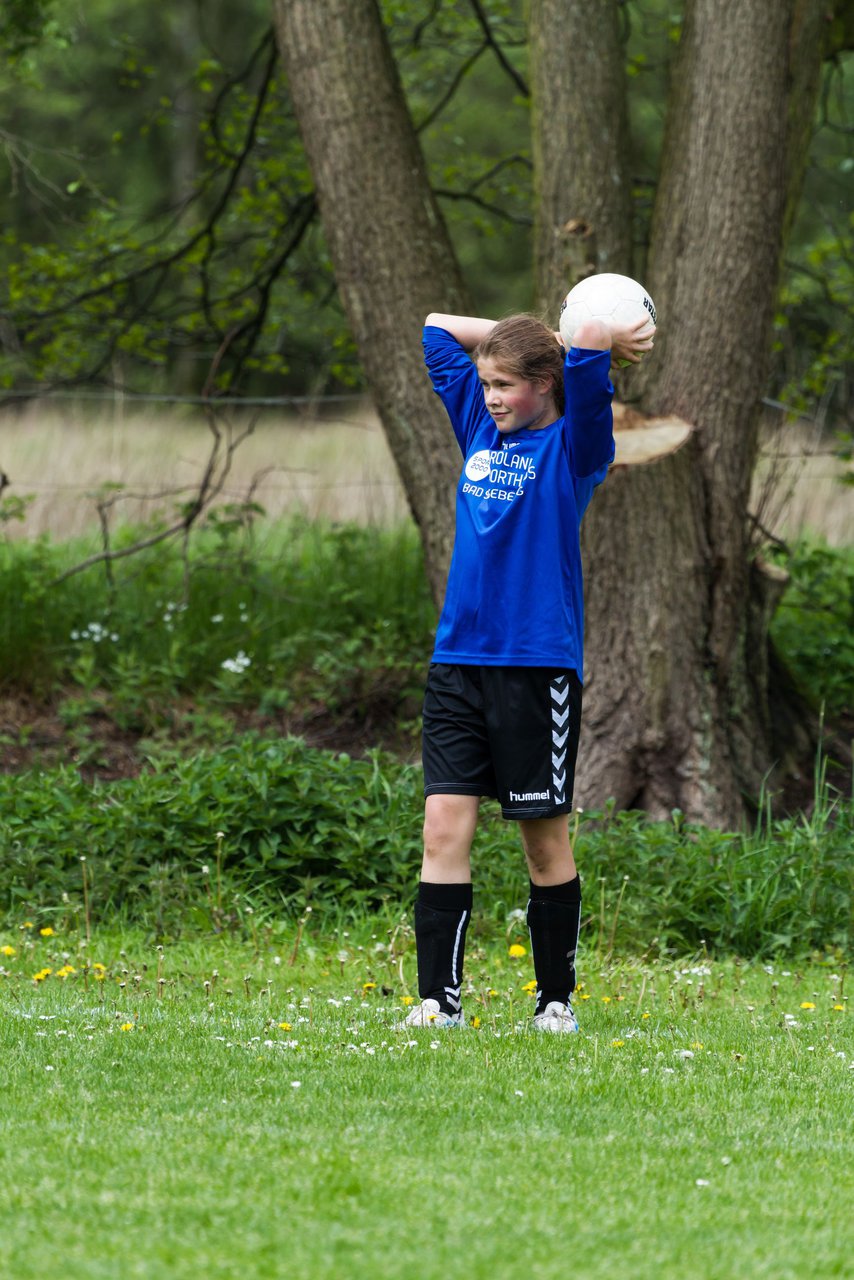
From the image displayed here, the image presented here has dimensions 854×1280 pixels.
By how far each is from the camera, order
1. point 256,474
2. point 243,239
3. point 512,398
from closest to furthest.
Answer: point 512,398 < point 243,239 < point 256,474

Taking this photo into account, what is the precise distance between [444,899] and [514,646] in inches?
28.3

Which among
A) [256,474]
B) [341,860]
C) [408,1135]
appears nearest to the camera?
[408,1135]

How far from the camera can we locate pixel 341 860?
5.97 meters

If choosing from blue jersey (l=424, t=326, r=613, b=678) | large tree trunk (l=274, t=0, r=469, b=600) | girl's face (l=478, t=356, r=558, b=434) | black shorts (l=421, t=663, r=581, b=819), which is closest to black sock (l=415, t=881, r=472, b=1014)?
black shorts (l=421, t=663, r=581, b=819)

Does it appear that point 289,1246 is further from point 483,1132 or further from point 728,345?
point 728,345

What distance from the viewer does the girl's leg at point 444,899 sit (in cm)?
405

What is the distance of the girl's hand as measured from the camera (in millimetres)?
3922

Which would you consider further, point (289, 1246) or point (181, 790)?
point (181, 790)

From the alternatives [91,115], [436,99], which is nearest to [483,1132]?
[436,99]

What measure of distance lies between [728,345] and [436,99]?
9019 mm

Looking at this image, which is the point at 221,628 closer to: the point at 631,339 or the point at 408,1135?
the point at 631,339

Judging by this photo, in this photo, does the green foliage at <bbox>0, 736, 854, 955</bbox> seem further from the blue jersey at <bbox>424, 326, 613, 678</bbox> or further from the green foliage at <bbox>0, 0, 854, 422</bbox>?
the green foliage at <bbox>0, 0, 854, 422</bbox>

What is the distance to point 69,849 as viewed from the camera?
5941 mm

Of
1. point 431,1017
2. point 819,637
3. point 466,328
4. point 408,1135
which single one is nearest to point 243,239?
point 819,637
